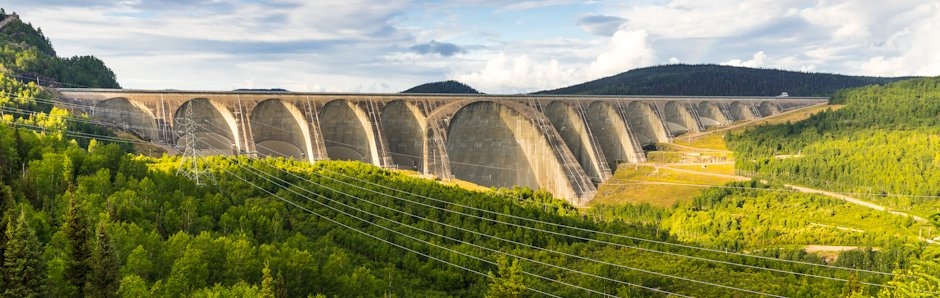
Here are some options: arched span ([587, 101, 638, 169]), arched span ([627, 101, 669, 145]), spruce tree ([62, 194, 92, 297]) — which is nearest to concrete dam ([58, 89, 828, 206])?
arched span ([587, 101, 638, 169])

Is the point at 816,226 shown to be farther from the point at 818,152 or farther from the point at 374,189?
the point at 374,189

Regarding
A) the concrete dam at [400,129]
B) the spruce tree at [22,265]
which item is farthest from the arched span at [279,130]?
the spruce tree at [22,265]

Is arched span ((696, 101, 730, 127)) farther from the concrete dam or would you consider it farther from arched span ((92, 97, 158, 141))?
arched span ((92, 97, 158, 141))

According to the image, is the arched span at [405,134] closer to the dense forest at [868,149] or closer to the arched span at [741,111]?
the dense forest at [868,149]

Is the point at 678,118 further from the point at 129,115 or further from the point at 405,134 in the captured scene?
the point at 129,115

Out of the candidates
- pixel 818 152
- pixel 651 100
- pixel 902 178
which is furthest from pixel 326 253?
pixel 651 100
